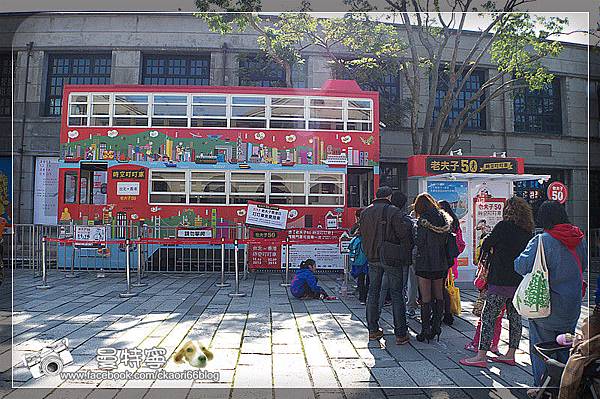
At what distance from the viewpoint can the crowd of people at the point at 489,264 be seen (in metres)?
3.12

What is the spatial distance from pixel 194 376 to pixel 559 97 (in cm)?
391

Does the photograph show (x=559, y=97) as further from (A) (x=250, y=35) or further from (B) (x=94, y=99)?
(B) (x=94, y=99)

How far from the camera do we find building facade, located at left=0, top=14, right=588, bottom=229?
136 inches

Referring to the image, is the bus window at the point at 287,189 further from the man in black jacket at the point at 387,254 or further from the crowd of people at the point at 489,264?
the man in black jacket at the point at 387,254

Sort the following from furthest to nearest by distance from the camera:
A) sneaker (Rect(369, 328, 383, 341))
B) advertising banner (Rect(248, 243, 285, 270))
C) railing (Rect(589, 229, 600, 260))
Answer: advertising banner (Rect(248, 243, 285, 270)) → sneaker (Rect(369, 328, 383, 341)) → railing (Rect(589, 229, 600, 260))

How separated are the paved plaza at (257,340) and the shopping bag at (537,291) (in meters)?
0.67

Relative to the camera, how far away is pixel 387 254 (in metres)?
4.20

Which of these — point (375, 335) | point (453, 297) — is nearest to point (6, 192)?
point (375, 335)

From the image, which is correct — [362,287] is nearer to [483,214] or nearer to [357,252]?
[357,252]

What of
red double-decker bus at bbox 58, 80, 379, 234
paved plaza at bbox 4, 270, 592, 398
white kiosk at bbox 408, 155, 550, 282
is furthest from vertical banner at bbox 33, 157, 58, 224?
white kiosk at bbox 408, 155, 550, 282

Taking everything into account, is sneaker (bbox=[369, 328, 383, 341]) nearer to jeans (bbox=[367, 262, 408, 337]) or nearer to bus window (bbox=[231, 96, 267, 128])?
jeans (bbox=[367, 262, 408, 337])

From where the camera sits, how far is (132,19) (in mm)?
3408

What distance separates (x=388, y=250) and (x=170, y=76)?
9.88 ft

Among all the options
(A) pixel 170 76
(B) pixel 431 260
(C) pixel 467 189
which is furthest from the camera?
(C) pixel 467 189
